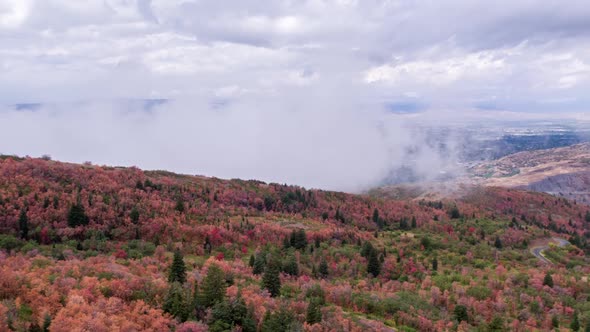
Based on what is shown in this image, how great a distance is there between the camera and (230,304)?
35750mm

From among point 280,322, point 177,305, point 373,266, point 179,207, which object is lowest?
point 373,266

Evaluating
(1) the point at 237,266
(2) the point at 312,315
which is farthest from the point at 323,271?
(2) the point at 312,315

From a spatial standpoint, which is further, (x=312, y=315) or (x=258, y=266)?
(x=258, y=266)

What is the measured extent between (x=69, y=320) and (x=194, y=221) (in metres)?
67.2

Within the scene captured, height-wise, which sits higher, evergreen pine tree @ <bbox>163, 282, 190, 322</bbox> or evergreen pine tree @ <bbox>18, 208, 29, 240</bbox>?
evergreen pine tree @ <bbox>18, 208, 29, 240</bbox>

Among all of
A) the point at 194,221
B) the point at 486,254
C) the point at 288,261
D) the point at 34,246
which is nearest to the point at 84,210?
the point at 34,246

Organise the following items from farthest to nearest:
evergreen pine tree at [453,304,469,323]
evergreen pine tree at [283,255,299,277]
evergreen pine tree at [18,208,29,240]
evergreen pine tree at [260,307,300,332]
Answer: evergreen pine tree at [18,208,29,240]
evergreen pine tree at [283,255,299,277]
evergreen pine tree at [453,304,469,323]
evergreen pine tree at [260,307,300,332]

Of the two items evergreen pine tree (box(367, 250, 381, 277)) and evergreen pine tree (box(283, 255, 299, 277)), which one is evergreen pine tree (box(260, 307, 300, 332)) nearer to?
evergreen pine tree (box(283, 255, 299, 277))

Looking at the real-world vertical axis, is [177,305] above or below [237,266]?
above

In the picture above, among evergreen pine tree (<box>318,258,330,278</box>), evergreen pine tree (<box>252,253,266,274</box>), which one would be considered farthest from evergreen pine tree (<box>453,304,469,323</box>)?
evergreen pine tree (<box>252,253,266,274</box>)

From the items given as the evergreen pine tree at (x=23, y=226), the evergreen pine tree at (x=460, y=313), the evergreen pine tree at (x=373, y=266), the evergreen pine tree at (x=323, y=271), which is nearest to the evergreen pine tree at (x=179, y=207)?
the evergreen pine tree at (x=23, y=226)

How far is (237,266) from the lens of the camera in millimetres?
63906

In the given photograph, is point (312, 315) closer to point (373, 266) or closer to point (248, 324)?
point (248, 324)

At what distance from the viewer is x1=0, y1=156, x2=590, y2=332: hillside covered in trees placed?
114 feet
